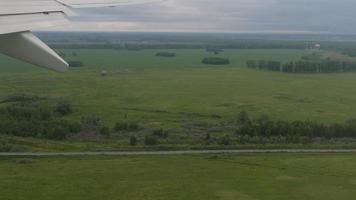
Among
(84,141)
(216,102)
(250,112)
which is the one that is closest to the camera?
(84,141)

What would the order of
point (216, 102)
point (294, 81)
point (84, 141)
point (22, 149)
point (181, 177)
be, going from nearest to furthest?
point (181, 177) < point (22, 149) < point (84, 141) < point (216, 102) < point (294, 81)

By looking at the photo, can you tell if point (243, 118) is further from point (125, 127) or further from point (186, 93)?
point (186, 93)

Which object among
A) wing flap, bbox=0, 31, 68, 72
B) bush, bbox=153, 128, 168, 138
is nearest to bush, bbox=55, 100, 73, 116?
bush, bbox=153, 128, 168, 138

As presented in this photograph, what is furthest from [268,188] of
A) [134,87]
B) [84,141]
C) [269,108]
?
[134,87]

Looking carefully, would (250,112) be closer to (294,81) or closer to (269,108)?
(269,108)

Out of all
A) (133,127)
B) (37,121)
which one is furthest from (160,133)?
(37,121)

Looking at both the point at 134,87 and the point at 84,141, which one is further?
the point at 134,87

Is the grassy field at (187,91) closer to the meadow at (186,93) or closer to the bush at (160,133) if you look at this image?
the meadow at (186,93)
